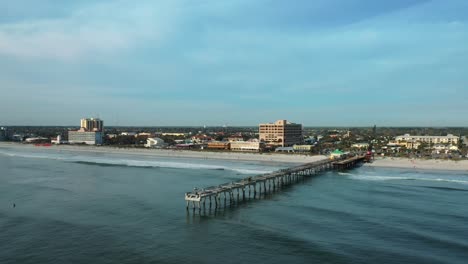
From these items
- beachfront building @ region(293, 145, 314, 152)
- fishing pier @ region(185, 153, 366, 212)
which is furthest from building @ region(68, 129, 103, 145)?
fishing pier @ region(185, 153, 366, 212)

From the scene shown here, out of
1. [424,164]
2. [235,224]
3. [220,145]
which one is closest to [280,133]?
[220,145]

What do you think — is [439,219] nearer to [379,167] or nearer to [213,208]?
[213,208]

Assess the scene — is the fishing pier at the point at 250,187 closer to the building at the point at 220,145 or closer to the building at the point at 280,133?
the building at the point at 220,145

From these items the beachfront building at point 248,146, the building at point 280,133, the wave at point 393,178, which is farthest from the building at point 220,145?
the wave at point 393,178

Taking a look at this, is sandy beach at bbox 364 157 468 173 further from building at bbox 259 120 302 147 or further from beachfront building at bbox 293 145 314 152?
building at bbox 259 120 302 147

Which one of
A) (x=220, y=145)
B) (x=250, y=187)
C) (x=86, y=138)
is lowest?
(x=250, y=187)

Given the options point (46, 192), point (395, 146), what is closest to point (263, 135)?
point (395, 146)

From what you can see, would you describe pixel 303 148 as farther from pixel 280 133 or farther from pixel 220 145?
pixel 220 145
